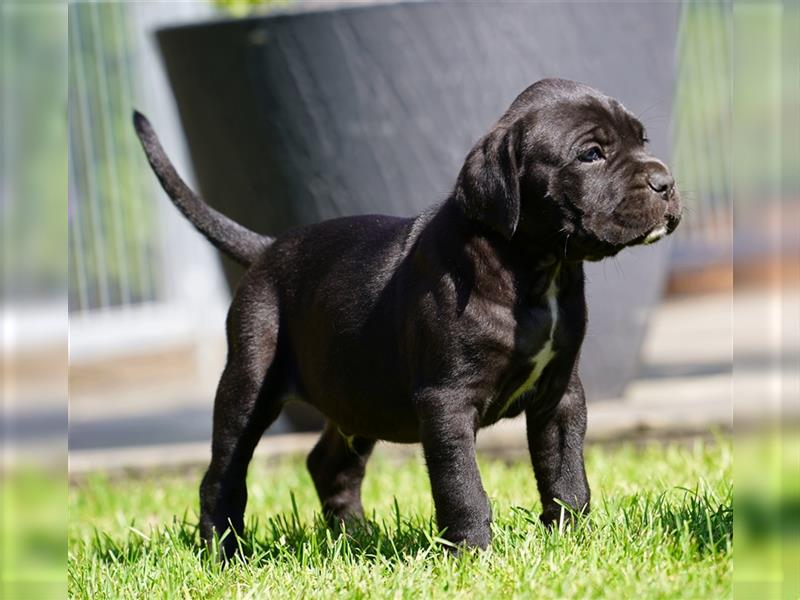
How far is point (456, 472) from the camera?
356 centimetres

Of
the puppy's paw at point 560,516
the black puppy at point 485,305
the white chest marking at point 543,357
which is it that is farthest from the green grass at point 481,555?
the white chest marking at point 543,357

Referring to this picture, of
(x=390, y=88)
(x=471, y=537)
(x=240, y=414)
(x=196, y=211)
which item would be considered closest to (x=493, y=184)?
(x=471, y=537)

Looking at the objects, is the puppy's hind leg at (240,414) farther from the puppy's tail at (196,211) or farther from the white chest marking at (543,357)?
the white chest marking at (543,357)

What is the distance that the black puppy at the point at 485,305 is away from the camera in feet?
11.7

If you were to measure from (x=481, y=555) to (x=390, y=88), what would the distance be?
3.06m

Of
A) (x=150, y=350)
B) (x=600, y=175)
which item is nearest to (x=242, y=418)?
(x=600, y=175)

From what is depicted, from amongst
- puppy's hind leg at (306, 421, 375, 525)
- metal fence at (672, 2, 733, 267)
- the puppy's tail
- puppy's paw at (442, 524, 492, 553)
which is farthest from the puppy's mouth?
metal fence at (672, 2, 733, 267)

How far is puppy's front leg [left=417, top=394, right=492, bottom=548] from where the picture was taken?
356 centimetres

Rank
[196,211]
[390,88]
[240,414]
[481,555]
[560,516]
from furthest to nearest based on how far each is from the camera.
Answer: [390,88] → [196,211] → [240,414] → [560,516] → [481,555]

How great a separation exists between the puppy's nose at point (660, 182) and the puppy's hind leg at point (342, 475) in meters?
1.52

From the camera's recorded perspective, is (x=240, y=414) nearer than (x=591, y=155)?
No

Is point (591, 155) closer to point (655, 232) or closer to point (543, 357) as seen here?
point (655, 232)

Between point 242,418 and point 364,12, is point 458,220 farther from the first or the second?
point 364,12

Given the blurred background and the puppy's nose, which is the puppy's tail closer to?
the blurred background
